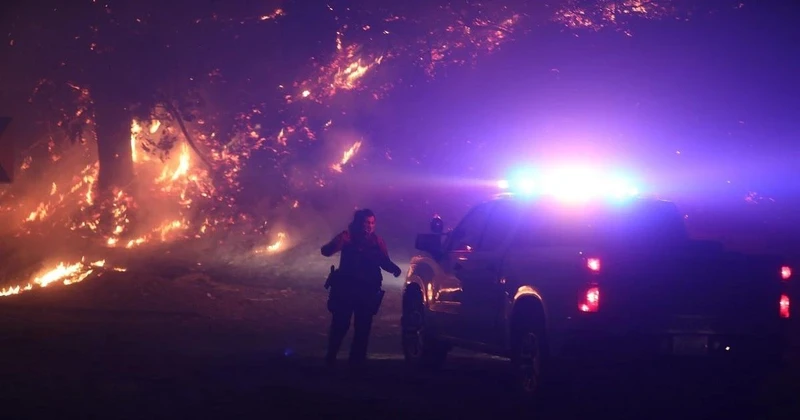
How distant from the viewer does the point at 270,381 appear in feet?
37.0

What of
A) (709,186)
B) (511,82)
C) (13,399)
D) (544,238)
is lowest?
(13,399)

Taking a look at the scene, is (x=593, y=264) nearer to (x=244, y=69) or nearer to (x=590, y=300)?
(x=590, y=300)

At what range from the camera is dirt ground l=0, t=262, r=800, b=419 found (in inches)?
376

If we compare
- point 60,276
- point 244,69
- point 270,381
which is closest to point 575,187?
point 270,381

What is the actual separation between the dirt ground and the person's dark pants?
1.07 ft

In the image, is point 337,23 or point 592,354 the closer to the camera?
point 592,354

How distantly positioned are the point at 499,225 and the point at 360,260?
1.67 meters

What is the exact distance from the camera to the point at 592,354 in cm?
924

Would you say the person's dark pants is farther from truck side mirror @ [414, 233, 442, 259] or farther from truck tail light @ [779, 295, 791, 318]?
truck tail light @ [779, 295, 791, 318]

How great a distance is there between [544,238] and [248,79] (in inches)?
620

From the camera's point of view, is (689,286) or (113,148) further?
(113,148)

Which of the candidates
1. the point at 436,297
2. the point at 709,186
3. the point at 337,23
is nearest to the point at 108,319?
the point at 436,297

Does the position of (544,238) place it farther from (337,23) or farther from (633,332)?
(337,23)

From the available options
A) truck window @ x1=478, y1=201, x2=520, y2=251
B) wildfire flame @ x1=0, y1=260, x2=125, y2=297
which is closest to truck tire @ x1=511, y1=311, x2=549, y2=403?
truck window @ x1=478, y1=201, x2=520, y2=251
